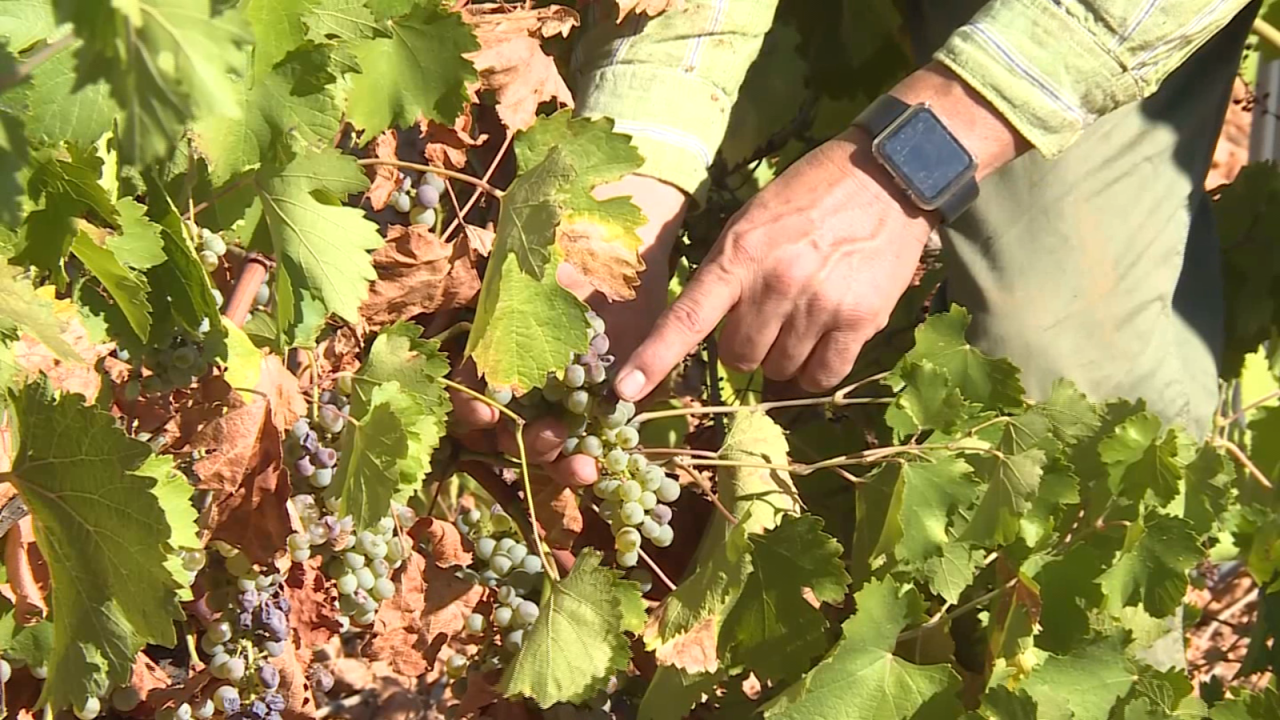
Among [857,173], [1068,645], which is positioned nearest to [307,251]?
[857,173]

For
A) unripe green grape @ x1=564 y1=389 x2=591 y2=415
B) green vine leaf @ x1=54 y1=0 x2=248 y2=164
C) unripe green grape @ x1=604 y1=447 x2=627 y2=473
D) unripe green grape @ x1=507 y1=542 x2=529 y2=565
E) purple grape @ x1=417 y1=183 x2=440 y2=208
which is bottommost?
unripe green grape @ x1=507 y1=542 x2=529 y2=565

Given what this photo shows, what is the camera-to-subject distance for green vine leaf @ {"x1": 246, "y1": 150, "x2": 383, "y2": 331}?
1004 mm

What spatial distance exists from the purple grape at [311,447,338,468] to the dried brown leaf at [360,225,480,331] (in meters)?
0.17

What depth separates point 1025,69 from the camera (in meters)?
1.27

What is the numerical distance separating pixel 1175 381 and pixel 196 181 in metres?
1.33

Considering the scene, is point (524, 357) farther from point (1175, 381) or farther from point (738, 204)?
point (1175, 381)

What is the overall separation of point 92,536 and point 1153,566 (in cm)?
105

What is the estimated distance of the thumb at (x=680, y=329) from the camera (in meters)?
1.15

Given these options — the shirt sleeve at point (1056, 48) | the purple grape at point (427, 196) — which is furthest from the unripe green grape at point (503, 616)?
the shirt sleeve at point (1056, 48)

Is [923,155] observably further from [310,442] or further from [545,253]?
[310,442]

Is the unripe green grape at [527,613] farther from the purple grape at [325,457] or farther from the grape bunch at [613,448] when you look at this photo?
the purple grape at [325,457]

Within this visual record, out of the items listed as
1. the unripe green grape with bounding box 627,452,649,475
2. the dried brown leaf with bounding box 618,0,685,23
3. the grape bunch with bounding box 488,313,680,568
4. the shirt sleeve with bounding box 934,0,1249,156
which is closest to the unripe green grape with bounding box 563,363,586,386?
the grape bunch with bounding box 488,313,680,568

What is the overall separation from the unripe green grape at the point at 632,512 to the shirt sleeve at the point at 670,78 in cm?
42

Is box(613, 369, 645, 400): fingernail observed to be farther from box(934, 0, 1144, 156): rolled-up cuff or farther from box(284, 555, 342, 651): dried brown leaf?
box(934, 0, 1144, 156): rolled-up cuff
